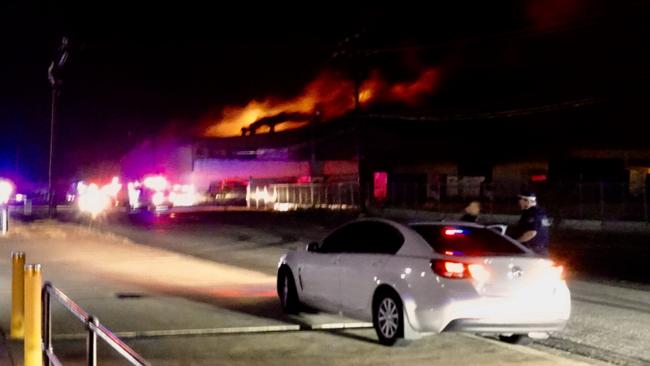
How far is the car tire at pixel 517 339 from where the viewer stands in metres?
9.85

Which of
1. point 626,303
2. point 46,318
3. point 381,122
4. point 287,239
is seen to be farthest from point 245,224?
point 381,122

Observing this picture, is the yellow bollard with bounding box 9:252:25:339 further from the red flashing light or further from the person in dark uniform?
the person in dark uniform

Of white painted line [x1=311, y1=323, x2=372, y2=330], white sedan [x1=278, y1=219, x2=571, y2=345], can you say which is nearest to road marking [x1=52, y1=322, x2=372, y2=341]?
white painted line [x1=311, y1=323, x2=372, y2=330]

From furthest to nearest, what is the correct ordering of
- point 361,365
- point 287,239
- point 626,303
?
point 287,239, point 626,303, point 361,365

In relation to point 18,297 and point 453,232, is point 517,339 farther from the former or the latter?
point 18,297

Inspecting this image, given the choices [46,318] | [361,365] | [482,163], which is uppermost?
[482,163]

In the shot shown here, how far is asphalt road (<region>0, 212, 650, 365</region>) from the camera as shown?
29.8ft

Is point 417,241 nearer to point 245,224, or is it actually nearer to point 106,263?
point 106,263

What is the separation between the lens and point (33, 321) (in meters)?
7.50

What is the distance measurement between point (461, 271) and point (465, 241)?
808mm

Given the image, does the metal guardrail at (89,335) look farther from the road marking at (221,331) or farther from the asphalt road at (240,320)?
the road marking at (221,331)

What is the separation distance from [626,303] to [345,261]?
Result: 532 centimetres

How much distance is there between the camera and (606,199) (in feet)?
140

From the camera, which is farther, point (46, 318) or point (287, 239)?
point (287, 239)
